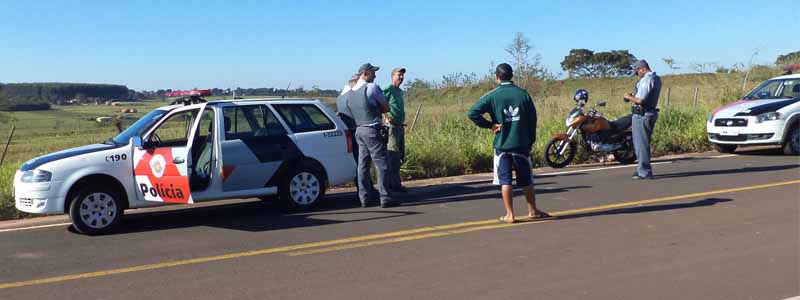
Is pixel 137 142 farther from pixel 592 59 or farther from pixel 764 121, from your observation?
pixel 592 59

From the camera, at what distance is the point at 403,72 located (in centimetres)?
1174

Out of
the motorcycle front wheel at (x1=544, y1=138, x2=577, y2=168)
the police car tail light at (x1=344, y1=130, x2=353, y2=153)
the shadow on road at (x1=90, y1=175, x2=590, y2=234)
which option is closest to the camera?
the shadow on road at (x1=90, y1=175, x2=590, y2=234)

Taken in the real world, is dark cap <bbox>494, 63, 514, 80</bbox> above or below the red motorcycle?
above

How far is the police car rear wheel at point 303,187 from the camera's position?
10211mm

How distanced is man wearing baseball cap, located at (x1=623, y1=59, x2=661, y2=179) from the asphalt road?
1072 millimetres

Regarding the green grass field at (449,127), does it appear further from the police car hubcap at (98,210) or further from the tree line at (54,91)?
the police car hubcap at (98,210)

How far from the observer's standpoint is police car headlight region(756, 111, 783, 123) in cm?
1544

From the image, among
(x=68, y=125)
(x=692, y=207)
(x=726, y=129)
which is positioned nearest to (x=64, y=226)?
(x=692, y=207)

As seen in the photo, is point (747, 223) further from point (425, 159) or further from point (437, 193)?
point (425, 159)

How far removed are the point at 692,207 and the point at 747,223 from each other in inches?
46.1

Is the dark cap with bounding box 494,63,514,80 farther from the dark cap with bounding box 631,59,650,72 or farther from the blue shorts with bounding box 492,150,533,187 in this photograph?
the dark cap with bounding box 631,59,650,72

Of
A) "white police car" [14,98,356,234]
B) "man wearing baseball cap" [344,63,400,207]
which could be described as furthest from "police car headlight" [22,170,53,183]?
"man wearing baseball cap" [344,63,400,207]

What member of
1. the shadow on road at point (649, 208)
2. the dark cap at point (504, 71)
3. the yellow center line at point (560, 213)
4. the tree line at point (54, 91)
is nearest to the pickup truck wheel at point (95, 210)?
the yellow center line at point (560, 213)

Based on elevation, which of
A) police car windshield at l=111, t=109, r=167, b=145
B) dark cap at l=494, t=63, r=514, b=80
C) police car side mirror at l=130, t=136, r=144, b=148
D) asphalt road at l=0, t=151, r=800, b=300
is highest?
dark cap at l=494, t=63, r=514, b=80
